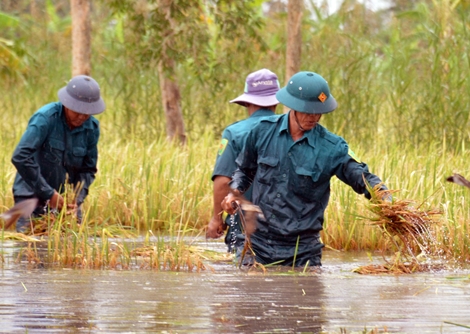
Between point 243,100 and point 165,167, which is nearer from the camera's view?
point 243,100

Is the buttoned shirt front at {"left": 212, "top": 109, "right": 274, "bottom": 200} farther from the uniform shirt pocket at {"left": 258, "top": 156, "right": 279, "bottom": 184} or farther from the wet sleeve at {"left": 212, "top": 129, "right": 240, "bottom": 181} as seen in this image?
the uniform shirt pocket at {"left": 258, "top": 156, "right": 279, "bottom": 184}

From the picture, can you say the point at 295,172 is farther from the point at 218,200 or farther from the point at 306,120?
the point at 218,200

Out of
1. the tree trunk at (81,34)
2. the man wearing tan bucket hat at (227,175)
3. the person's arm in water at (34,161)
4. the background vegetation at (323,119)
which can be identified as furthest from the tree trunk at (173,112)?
the man wearing tan bucket hat at (227,175)

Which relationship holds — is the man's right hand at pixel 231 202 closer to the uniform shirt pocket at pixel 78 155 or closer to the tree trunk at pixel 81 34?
the uniform shirt pocket at pixel 78 155

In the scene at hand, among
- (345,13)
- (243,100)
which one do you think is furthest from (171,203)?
(345,13)

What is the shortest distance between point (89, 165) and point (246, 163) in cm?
242

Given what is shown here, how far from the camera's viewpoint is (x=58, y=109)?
7883 millimetres

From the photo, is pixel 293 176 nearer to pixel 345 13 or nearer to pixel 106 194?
pixel 106 194

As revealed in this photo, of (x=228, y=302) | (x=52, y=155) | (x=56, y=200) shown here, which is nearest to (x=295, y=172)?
(x=228, y=302)

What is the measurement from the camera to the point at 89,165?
8.26 meters

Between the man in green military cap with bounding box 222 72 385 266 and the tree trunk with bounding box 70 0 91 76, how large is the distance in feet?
19.3

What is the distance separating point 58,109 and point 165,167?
172cm

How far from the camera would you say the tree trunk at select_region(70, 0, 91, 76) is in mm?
11531

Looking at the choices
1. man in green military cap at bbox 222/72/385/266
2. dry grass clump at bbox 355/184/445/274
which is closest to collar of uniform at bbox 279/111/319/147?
man in green military cap at bbox 222/72/385/266
